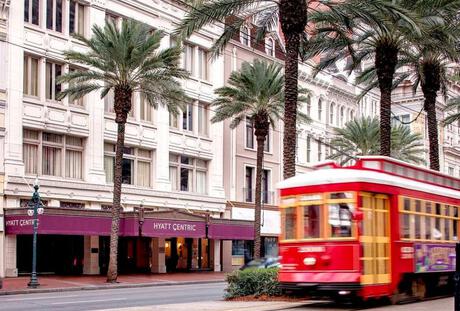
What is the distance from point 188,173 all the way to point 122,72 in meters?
15.7

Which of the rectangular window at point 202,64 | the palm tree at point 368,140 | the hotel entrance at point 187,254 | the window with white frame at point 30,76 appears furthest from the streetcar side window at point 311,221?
the palm tree at point 368,140

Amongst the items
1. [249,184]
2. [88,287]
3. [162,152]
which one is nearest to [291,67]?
[88,287]

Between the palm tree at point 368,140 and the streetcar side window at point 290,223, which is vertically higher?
the palm tree at point 368,140

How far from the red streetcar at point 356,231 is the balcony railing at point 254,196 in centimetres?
3722

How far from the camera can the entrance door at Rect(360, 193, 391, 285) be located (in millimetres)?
18094

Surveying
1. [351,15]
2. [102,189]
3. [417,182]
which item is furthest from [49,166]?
[417,182]

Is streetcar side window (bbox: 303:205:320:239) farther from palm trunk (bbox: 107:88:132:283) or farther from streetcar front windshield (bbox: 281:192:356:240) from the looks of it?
palm trunk (bbox: 107:88:132:283)

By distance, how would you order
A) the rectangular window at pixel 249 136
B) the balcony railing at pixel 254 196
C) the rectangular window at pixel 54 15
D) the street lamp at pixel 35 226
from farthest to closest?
the rectangular window at pixel 249 136, the balcony railing at pixel 254 196, the rectangular window at pixel 54 15, the street lamp at pixel 35 226

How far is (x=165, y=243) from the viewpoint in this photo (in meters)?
50.0

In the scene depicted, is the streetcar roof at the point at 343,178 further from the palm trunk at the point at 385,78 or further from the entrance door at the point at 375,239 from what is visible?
the palm trunk at the point at 385,78

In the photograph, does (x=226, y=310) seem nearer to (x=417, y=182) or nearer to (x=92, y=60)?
(x=417, y=182)

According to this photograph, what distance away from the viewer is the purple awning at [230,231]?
5041 centimetres

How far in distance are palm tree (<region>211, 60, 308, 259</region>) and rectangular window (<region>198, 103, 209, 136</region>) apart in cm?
701

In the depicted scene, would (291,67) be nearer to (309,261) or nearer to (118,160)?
(309,261)
